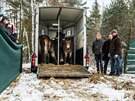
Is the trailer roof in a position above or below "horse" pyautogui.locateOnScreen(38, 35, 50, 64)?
above

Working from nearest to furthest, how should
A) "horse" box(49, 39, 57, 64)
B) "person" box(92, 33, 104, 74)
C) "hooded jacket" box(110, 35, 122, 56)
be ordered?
"hooded jacket" box(110, 35, 122, 56) → "person" box(92, 33, 104, 74) → "horse" box(49, 39, 57, 64)

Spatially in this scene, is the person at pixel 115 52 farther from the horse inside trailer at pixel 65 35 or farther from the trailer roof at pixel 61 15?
the trailer roof at pixel 61 15

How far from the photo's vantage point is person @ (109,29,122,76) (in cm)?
1204

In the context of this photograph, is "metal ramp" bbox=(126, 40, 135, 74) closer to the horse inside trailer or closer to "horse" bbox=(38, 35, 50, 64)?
the horse inside trailer

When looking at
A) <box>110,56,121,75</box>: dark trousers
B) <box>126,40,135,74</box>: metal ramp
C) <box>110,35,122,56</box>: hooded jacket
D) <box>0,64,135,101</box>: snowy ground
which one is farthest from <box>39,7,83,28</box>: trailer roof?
<box>0,64,135,101</box>: snowy ground

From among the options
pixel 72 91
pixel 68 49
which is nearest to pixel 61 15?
pixel 68 49

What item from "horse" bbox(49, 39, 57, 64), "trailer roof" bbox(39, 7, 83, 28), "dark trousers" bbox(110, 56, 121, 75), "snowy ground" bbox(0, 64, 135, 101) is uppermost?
"trailer roof" bbox(39, 7, 83, 28)

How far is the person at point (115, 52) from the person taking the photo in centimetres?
1204

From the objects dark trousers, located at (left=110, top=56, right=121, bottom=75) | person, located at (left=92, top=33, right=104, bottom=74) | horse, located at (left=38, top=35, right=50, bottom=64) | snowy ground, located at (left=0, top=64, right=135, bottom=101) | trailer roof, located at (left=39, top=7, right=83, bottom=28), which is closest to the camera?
snowy ground, located at (left=0, top=64, right=135, bottom=101)

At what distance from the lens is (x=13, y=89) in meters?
8.54

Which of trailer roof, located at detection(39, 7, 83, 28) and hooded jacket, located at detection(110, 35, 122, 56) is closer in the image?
hooded jacket, located at detection(110, 35, 122, 56)

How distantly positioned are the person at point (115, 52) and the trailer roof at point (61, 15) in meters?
2.45

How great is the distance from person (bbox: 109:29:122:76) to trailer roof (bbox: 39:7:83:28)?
245 centimetres

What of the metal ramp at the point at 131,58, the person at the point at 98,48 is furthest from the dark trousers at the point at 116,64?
the metal ramp at the point at 131,58
